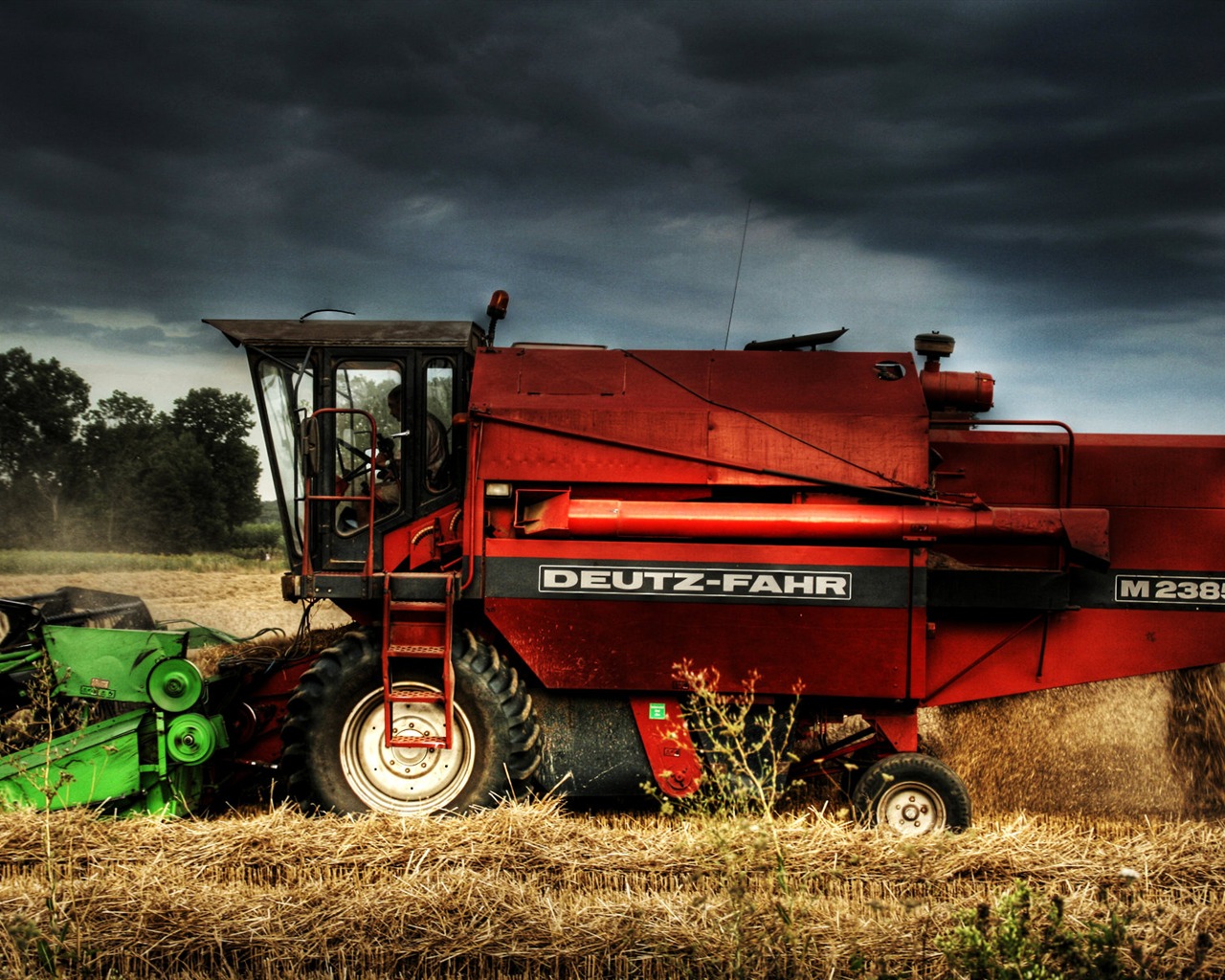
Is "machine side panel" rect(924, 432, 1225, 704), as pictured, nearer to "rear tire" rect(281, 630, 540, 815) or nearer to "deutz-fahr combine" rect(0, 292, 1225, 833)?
"deutz-fahr combine" rect(0, 292, 1225, 833)

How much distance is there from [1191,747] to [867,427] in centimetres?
282

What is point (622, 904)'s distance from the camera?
4.27 meters

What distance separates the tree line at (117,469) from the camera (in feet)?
116

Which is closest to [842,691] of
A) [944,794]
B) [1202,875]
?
[944,794]

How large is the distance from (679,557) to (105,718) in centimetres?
362

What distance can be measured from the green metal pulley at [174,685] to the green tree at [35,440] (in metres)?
32.4

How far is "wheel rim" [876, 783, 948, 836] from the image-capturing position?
5.51m

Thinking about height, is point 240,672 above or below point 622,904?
above

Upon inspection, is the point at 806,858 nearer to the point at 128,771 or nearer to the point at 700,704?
the point at 700,704

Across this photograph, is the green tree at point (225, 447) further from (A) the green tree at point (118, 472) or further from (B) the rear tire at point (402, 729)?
(B) the rear tire at point (402, 729)

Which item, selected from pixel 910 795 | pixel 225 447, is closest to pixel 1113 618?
pixel 910 795

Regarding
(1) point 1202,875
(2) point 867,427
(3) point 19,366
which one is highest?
(3) point 19,366

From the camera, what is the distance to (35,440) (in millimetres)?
39031

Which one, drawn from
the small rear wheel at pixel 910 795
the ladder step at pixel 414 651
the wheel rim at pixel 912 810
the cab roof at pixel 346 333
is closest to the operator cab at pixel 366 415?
the cab roof at pixel 346 333
